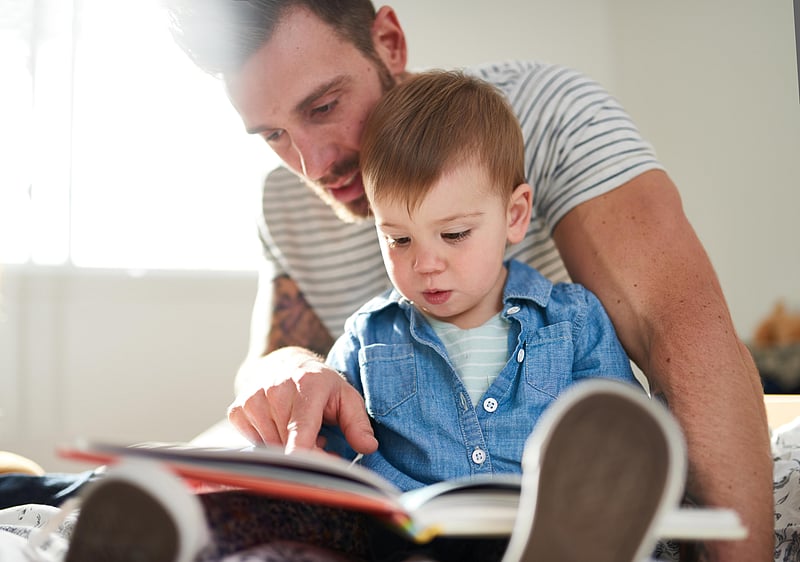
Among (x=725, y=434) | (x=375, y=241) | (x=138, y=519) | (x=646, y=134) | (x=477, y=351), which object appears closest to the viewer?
(x=138, y=519)

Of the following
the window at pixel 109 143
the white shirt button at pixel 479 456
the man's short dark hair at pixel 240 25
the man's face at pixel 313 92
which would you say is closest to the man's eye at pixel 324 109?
the man's face at pixel 313 92

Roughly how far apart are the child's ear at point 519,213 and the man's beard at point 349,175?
0.36 m

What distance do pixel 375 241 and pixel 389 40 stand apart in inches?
15.8

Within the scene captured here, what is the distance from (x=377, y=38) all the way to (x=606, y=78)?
7.71ft

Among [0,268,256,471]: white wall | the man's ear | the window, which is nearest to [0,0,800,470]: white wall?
[0,268,256,471]: white wall

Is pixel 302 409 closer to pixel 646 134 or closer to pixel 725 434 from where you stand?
pixel 725 434

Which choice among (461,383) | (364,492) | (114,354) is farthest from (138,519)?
(114,354)

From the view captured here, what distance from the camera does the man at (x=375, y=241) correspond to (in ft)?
3.41

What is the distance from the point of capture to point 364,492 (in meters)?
0.62

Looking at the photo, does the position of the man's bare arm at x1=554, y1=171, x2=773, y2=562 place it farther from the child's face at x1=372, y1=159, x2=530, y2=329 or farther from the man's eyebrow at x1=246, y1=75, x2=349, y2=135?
the man's eyebrow at x1=246, y1=75, x2=349, y2=135

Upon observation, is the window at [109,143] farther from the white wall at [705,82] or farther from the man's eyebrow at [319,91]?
the man's eyebrow at [319,91]

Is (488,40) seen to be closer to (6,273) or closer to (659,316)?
(6,273)

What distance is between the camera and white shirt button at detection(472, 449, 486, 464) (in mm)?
1048

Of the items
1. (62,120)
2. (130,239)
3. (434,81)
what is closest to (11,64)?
(62,120)
